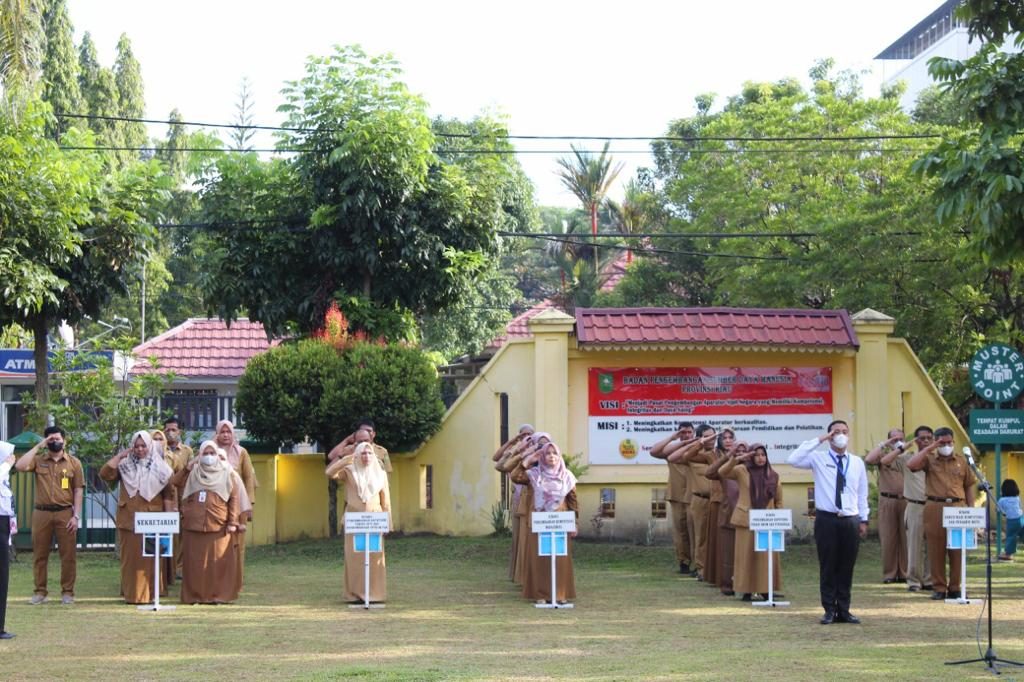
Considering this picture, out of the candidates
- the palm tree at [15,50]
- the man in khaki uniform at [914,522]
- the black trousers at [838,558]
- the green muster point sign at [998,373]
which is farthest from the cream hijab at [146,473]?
the green muster point sign at [998,373]

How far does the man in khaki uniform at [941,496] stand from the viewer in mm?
15367

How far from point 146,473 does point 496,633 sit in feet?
15.4

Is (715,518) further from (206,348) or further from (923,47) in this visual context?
(923,47)

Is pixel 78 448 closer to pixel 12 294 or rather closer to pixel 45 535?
pixel 12 294

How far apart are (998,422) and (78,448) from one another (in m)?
12.5

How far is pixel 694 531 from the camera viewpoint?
58.0 feet

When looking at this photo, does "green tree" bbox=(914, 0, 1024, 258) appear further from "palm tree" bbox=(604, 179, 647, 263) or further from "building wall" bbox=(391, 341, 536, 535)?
"palm tree" bbox=(604, 179, 647, 263)

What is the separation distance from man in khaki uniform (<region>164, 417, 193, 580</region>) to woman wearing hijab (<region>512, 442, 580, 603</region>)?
3979mm

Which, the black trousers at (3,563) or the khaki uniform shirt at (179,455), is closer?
the black trousers at (3,563)

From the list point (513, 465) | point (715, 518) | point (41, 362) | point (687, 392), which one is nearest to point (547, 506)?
point (513, 465)

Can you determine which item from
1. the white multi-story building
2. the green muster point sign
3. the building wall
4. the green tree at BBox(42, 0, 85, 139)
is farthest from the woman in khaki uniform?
the white multi-story building

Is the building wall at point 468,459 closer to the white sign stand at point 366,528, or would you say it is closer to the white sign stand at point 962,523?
the white sign stand at point 366,528

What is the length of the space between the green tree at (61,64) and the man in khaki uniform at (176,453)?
24.3m

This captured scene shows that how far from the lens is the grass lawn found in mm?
10656
